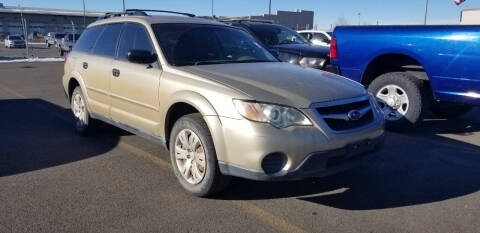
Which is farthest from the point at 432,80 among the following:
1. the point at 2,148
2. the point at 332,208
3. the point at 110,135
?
the point at 2,148

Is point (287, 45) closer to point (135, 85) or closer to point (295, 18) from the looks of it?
point (135, 85)

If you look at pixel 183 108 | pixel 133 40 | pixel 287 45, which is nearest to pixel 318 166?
pixel 183 108

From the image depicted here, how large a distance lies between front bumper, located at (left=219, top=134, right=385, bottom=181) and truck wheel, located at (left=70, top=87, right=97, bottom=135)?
304 centimetres

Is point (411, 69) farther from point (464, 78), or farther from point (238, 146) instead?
point (238, 146)

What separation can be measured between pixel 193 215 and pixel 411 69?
446cm

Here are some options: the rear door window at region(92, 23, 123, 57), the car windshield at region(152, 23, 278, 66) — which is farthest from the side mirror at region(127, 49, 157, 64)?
the rear door window at region(92, 23, 123, 57)

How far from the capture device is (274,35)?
9.26 m

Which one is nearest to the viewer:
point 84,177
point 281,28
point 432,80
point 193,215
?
point 193,215

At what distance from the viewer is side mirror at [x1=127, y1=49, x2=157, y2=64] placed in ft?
13.2

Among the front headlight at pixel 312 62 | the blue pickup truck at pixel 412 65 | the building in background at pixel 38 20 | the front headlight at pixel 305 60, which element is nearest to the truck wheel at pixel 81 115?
the front headlight at pixel 305 60

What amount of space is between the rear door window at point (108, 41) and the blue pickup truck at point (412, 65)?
→ 347 centimetres

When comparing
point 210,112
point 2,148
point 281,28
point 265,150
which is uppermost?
point 281,28

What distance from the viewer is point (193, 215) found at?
10.9 feet

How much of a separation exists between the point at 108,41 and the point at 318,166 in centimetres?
331
